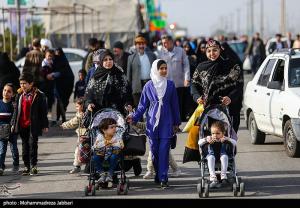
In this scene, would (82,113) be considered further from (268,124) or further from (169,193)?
(268,124)

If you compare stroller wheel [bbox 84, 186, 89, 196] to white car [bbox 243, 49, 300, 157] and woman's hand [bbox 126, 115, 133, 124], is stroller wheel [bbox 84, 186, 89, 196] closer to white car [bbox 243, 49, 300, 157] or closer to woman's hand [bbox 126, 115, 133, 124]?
woman's hand [bbox 126, 115, 133, 124]

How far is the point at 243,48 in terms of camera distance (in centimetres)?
5178

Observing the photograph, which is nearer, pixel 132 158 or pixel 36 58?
pixel 132 158

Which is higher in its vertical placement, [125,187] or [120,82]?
[120,82]

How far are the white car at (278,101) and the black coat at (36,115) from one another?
3.57 m

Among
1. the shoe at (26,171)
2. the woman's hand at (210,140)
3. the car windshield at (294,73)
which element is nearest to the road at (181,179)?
the shoe at (26,171)

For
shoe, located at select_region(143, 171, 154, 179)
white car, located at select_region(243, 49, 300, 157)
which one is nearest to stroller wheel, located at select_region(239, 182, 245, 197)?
shoe, located at select_region(143, 171, 154, 179)

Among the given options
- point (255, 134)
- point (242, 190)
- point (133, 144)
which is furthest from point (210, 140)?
point (255, 134)

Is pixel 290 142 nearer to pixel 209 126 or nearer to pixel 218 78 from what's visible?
pixel 218 78

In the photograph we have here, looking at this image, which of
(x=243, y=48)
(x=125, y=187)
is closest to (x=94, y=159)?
(x=125, y=187)

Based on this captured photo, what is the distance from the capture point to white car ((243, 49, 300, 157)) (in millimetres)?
14430

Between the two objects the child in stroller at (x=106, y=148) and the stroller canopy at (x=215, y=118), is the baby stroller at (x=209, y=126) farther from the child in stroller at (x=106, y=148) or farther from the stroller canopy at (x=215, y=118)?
the child in stroller at (x=106, y=148)

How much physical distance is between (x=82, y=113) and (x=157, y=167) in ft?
4.95

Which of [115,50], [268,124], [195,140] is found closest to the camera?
[195,140]
